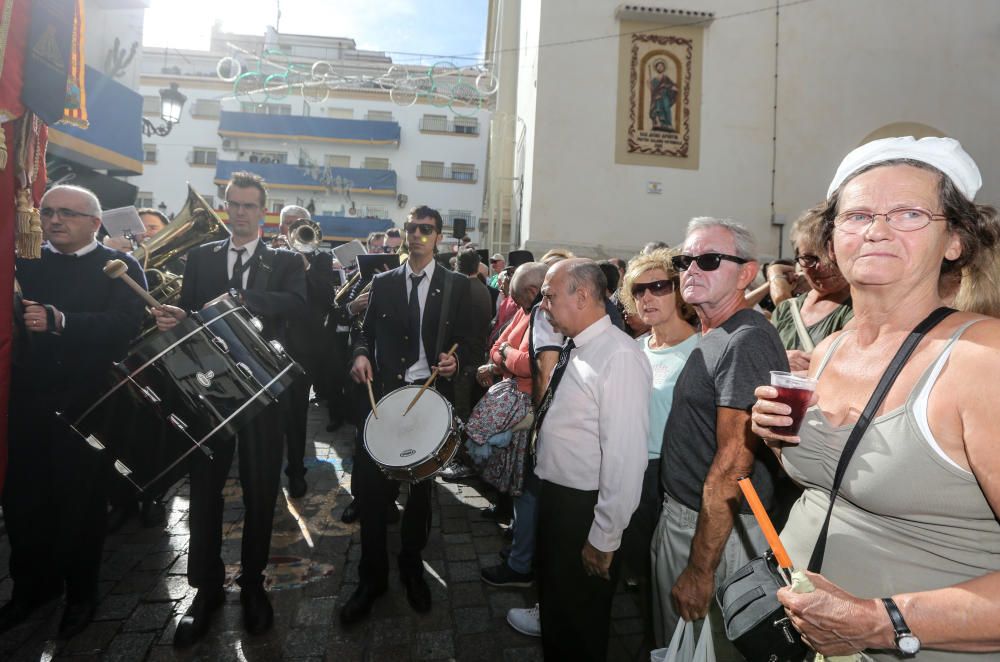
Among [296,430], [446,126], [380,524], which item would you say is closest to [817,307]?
[380,524]

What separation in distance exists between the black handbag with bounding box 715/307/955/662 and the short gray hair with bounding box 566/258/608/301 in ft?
4.29

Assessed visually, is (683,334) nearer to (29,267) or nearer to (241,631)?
(241,631)

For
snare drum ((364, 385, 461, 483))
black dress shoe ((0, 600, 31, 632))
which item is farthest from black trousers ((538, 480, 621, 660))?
black dress shoe ((0, 600, 31, 632))

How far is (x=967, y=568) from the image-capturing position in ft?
3.91

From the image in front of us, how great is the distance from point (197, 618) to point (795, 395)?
3.14 metres

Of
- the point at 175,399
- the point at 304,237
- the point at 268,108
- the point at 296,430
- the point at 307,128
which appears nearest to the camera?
the point at 175,399

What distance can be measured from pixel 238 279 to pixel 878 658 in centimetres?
355

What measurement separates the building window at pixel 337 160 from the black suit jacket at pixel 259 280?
37.1 metres

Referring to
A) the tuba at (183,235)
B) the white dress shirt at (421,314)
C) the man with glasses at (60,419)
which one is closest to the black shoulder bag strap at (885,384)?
the white dress shirt at (421,314)

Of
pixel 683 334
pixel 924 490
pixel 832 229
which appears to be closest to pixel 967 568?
pixel 924 490

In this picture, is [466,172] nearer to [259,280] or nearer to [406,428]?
[259,280]

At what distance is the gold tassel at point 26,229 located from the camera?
2551mm

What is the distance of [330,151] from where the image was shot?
3791cm

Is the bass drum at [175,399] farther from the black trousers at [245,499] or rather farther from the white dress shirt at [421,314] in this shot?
the white dress shirt at [421,314]
